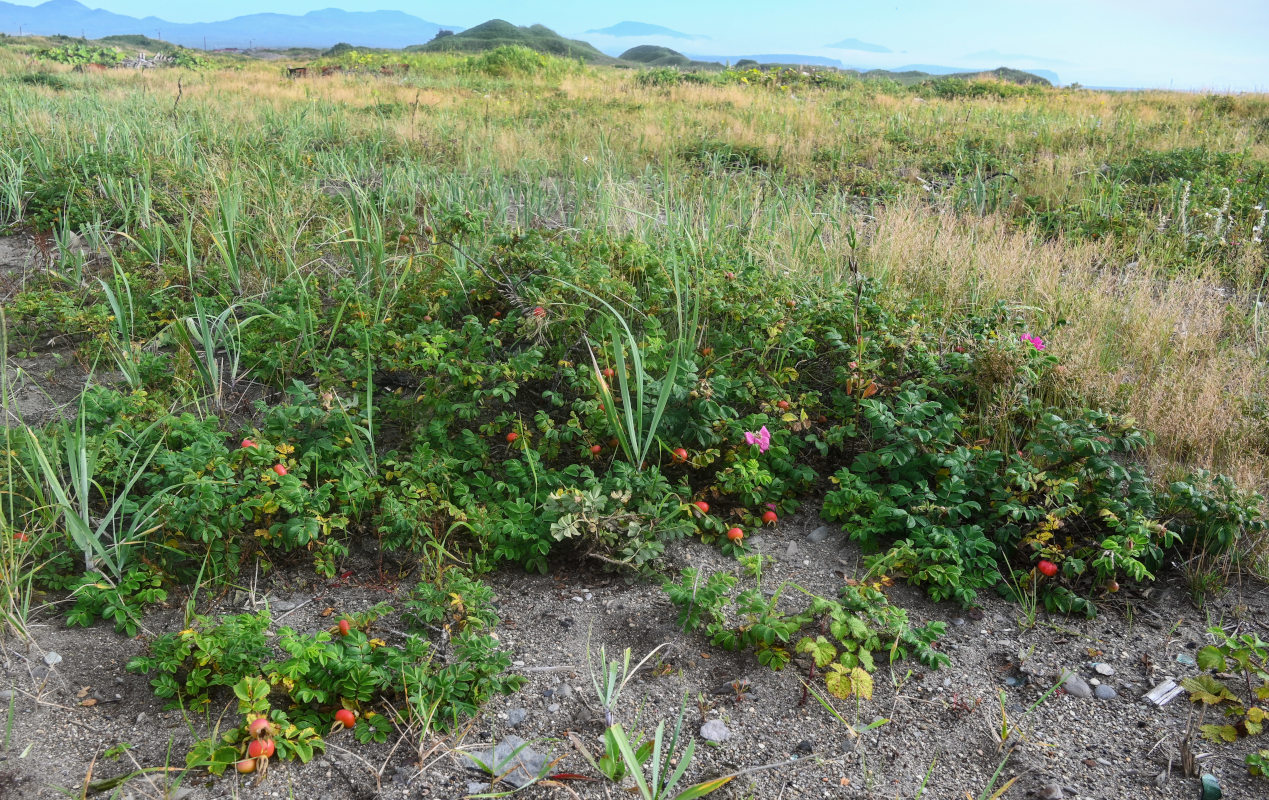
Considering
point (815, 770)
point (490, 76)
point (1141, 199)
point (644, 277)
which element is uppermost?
point (490, 76)

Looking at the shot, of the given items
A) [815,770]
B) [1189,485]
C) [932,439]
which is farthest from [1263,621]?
[815,770]

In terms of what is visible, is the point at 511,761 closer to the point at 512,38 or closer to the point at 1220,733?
the point at 1220,733

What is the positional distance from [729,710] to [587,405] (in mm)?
1178

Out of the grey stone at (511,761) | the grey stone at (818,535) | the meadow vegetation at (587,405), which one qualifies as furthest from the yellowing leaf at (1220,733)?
the grey stone at (511,761)

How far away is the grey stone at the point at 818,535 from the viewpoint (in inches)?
109

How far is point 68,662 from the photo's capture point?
2066 millimetres

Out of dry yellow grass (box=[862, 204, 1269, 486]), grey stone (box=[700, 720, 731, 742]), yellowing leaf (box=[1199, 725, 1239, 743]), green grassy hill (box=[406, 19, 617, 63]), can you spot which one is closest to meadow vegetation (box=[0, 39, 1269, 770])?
dry yellow grass (box=[862, 204, 1269, 486])

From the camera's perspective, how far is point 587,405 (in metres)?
2.77

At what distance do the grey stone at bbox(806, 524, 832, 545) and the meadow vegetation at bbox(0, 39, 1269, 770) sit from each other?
7 centimetres

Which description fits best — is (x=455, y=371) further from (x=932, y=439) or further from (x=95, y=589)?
(x=932, y=439)

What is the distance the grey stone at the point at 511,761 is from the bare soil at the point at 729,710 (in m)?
0.03

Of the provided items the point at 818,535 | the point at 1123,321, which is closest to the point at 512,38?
the point at 1123,321

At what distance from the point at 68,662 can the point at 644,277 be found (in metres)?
2.66

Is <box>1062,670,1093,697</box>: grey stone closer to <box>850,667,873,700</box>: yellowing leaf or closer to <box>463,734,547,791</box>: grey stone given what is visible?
<box>850,667,873,700</box>: yellowing leaf
